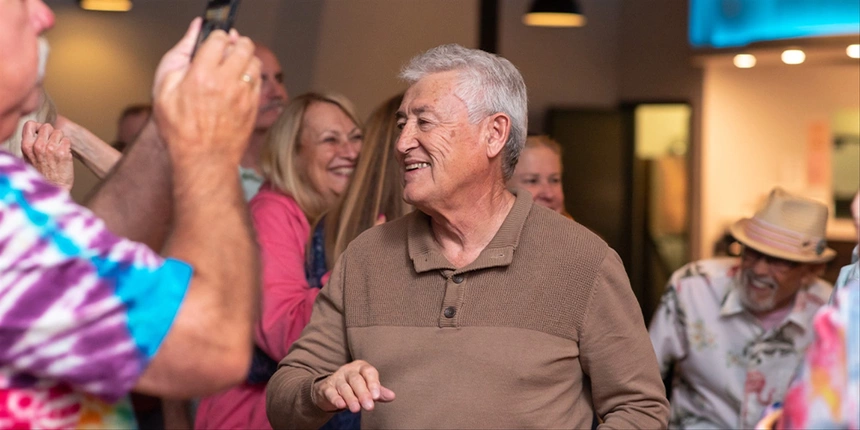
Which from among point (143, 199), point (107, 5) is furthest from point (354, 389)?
point (107, 5)

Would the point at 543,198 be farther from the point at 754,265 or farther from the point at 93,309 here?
the point at 93,309

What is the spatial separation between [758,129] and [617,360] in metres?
4.73

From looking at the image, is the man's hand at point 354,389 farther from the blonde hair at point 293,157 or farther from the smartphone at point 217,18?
the blonde hair at point 293,157

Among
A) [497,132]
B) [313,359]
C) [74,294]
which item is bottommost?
[313,359]

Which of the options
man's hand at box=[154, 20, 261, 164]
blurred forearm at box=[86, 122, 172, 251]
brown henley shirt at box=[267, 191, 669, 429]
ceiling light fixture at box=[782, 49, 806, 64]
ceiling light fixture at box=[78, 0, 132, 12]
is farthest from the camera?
ceiling light fixture at box=[782, 49, 806, 64]

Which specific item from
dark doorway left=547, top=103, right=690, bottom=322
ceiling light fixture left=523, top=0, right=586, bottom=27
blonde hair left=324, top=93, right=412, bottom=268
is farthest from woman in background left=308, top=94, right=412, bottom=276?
dark doorway left=547, top=103, right=690, bottom=322

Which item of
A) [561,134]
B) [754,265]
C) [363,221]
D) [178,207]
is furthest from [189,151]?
[561,134]

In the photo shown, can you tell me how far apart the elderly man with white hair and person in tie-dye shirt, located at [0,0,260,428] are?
84 cm

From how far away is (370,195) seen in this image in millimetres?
3227

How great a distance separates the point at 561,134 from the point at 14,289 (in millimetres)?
4756

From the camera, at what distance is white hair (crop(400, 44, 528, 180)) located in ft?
8.00

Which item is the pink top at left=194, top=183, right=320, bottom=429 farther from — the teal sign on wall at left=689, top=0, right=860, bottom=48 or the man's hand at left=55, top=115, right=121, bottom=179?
the teal sign on wall at left=689, top=0, right=860, bottom=48

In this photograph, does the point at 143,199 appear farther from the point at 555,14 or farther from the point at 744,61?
the point at 744,61

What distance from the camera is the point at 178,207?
50.6 inches
